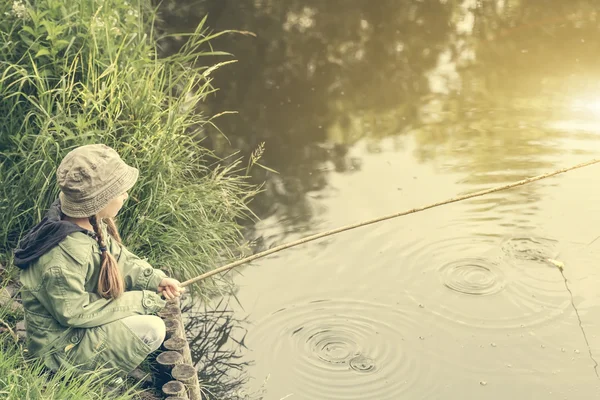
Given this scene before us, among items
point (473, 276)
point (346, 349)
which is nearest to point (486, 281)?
point (473, 276)

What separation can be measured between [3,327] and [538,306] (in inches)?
110

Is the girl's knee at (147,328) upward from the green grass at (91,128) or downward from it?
downward

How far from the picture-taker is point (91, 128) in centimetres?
478

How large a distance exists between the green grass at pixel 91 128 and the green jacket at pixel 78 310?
94cm

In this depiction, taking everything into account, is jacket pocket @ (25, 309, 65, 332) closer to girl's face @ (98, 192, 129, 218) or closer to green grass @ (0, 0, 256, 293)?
girl's face @ (98, 192, 129, 218)

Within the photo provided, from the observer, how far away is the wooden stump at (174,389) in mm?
3758

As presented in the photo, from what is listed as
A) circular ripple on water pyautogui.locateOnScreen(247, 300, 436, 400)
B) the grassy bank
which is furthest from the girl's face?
circular ripple on water pyautogui.locateOnScreen(247, 300, 436, 400)

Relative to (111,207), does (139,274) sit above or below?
below

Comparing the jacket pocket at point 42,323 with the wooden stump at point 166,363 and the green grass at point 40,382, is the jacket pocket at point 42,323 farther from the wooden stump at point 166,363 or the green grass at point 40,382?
the wooden stump at point 166,363

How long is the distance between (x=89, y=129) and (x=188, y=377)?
1.54m

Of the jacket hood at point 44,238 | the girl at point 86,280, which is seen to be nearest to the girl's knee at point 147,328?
the girl at point 86,280

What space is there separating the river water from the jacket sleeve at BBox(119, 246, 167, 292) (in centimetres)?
88

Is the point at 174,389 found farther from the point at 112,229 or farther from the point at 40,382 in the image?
the point at 112,229

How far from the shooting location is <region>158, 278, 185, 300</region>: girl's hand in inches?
152
